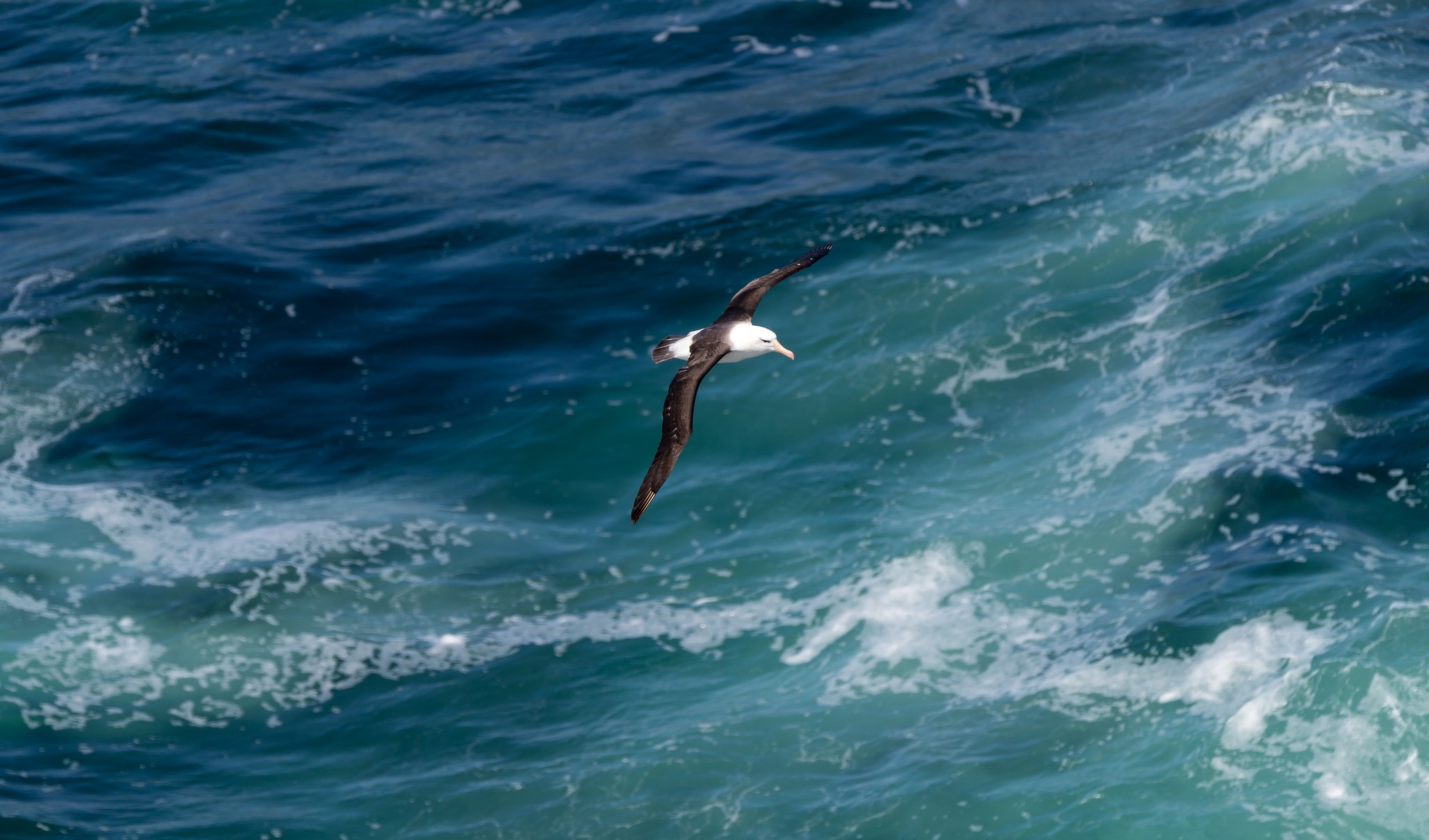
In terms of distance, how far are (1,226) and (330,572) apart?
1331 cm

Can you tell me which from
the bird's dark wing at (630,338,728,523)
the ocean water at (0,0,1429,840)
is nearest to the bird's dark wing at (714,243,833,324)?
the bird's dark wing at (630,338,728,523)

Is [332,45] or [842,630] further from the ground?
[332,45]

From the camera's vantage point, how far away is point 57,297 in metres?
28.6

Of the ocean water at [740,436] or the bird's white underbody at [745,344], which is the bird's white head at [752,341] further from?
the ocean water at [740,436]

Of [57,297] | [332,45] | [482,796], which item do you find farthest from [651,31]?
[482,796]

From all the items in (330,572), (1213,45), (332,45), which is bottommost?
(330,572)

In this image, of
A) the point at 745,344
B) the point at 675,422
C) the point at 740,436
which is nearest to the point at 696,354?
the point at 745,344

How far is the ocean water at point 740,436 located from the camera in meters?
19.3

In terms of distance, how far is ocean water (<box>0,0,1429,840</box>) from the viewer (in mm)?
19281

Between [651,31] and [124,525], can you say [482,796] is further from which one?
[651,31]

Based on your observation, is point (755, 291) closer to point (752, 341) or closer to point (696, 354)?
point (752, 341)

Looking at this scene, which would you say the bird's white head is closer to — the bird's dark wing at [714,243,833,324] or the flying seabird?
the flying seabird

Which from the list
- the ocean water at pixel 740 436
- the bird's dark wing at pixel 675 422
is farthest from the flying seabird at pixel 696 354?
the ocean water at pixel 740 436

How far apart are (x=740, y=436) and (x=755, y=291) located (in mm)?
7667
